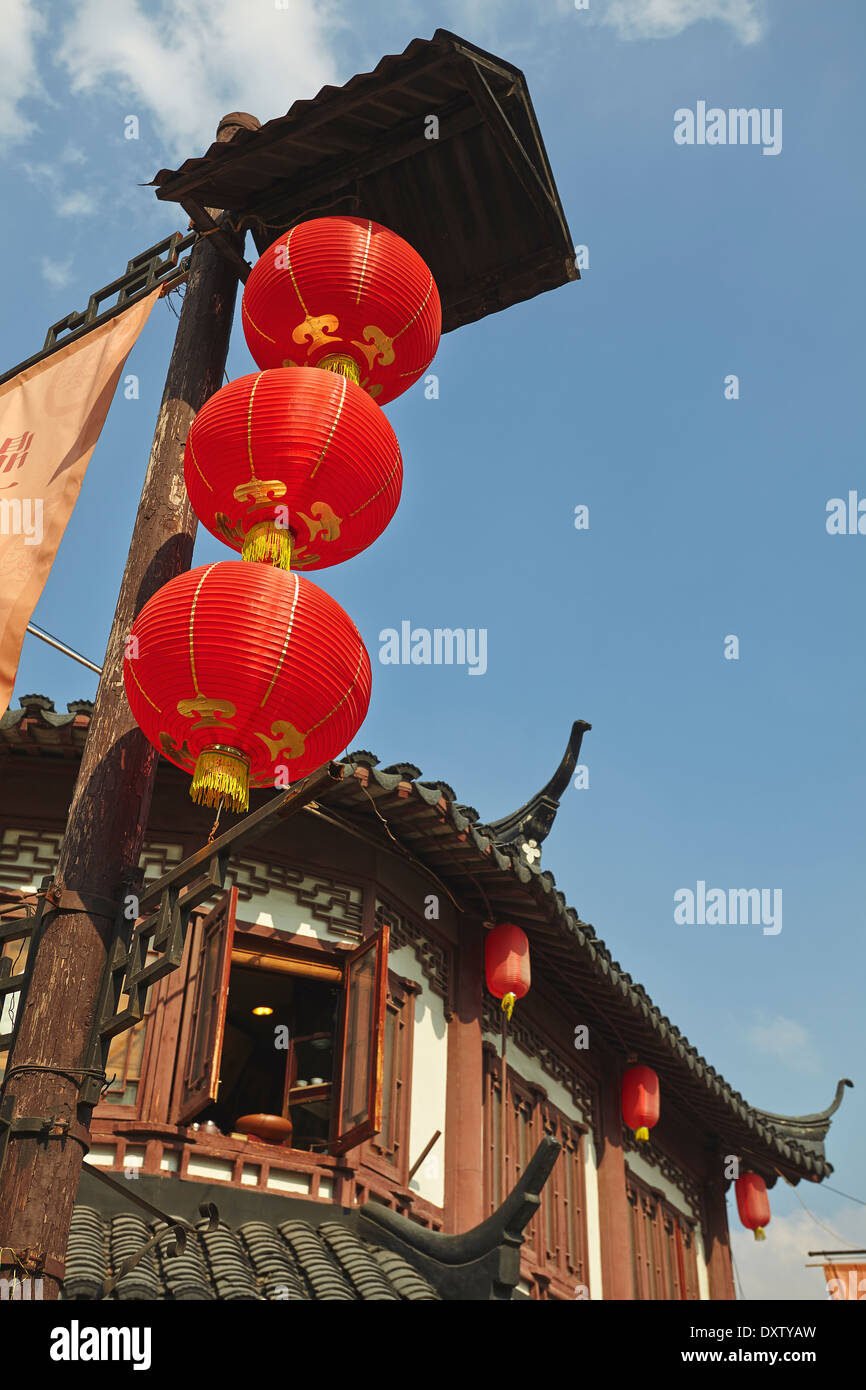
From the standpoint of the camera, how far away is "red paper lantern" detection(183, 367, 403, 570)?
559cm

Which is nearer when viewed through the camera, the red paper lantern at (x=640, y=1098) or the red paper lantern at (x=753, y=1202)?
the red paper lantern at (x=640, y=1098)

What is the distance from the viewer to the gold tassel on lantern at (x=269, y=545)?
555 centimetres

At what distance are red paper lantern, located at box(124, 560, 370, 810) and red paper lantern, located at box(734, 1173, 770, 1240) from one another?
13.3 meters

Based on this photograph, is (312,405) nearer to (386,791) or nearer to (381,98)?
(381,98)

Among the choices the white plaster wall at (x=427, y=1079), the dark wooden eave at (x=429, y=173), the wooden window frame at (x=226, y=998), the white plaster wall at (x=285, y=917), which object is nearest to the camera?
the dark wooden eave at (x=429, y=173)

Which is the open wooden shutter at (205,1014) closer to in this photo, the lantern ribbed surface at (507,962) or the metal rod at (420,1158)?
the metal rod at (420,1158)

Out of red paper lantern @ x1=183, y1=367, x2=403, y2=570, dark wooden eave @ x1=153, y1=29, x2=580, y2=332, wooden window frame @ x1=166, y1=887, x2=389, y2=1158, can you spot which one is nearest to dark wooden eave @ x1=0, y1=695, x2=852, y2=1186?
wooden window frame @ x1=166, y1=887, x2=389, y2=1158

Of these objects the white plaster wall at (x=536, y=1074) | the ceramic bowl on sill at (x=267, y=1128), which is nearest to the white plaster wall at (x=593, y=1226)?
the white plaster wall at (x=536, y=1074)

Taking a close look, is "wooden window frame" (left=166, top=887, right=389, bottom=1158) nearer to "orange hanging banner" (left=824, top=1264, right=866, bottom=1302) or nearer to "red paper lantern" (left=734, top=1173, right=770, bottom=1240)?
"red paper lantern" (left=734, top=1173, right=770, bottom=1240)

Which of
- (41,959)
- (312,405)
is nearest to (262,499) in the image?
(312,405)

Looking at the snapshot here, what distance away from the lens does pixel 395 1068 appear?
948 cm

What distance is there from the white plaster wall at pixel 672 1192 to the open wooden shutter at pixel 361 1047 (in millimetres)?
6022

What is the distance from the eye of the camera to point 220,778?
16.4 feet
